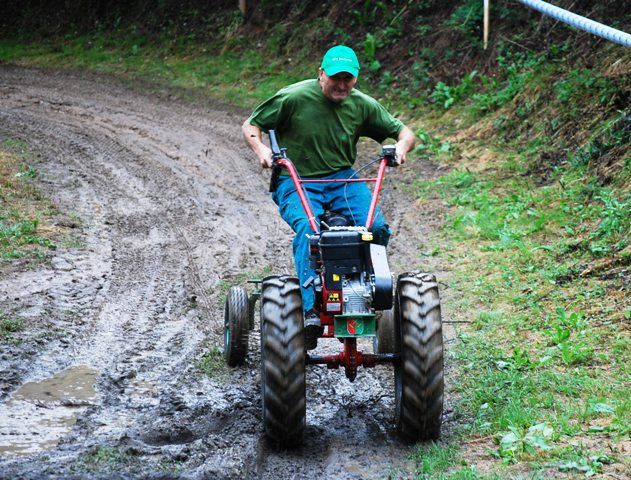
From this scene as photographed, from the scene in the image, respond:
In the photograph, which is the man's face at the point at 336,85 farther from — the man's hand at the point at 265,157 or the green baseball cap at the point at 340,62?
the man's hand at the point at 265,157

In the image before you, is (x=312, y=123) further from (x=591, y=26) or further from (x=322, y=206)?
(x=591, y=26)

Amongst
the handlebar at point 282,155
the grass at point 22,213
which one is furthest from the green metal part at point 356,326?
the grass at point 22,213

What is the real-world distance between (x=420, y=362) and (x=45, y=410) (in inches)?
104

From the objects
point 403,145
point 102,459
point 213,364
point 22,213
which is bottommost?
point 102,459

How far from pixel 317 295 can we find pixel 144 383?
1.72 m

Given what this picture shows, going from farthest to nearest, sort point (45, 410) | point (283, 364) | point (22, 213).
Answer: point (22, 213), point (45, 410), point (283, 364)

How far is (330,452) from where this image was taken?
18.4 ft

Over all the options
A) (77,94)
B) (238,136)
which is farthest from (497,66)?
(77,94)

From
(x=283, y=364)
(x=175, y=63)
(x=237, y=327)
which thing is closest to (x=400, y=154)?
(x=237, y=327)

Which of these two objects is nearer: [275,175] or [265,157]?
[265,157]

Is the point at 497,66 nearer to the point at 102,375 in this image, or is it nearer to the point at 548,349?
the point at 548,349

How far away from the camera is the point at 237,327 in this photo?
22.7ft

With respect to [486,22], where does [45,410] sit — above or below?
below

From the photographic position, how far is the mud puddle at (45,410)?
5.53 m
